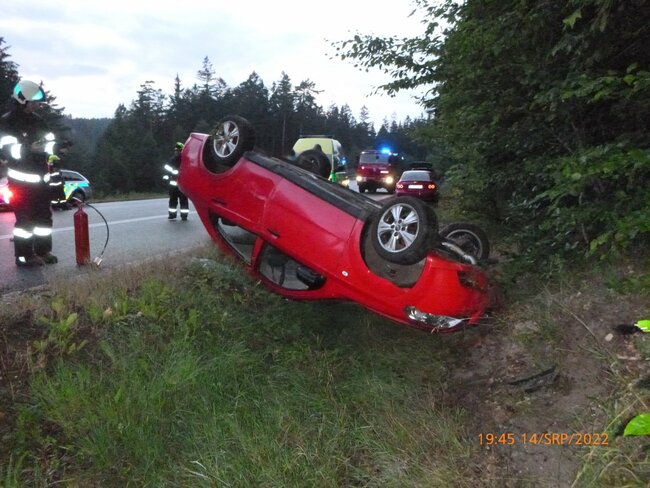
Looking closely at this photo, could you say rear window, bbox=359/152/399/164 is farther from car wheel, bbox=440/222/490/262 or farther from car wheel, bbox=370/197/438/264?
car wheel, bbox=370/197/438/264

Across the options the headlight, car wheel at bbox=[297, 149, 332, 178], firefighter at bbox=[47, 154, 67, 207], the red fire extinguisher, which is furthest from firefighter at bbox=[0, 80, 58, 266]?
the headlight

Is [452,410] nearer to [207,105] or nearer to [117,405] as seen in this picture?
[117,405]

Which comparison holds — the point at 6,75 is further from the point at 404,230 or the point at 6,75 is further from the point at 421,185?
the point at 404,230

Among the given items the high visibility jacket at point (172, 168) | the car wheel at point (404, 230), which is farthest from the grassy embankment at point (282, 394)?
the high visibility jacket at point (172, 168)

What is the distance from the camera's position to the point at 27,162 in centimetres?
505

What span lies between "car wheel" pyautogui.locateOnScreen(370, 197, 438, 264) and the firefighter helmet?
3749 mm

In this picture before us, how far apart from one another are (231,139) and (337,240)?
1.70 meters

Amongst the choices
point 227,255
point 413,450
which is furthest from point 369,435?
point 227,255

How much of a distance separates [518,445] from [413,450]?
51cm

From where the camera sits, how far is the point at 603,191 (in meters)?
3.71

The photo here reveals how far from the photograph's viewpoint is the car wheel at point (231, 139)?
4.57 meters

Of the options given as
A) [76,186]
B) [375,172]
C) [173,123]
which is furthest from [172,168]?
[173,123]

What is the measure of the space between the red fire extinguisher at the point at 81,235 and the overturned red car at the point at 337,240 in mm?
1328

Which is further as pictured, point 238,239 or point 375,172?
point 375,172
